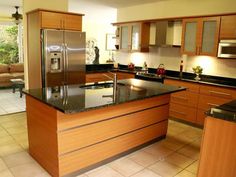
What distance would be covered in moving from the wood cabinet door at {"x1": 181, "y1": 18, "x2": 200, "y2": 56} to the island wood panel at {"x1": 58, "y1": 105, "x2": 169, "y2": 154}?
1758 millimetres

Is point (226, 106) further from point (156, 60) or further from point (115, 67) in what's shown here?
point (115, 67)

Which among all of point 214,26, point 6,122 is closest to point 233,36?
point 214,26

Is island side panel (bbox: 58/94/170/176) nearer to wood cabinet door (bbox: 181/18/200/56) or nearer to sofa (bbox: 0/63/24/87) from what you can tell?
wood cabinet door (bbox: 181/18/200/56)

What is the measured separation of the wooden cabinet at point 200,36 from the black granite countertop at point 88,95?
5.02 ft

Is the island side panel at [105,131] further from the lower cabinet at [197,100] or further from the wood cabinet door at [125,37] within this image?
the wood cabinet door at [125,37]

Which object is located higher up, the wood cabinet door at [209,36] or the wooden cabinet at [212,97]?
the wood cabinet door at [209,36]

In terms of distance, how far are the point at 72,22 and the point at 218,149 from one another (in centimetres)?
372

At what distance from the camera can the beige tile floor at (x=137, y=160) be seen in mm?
2756

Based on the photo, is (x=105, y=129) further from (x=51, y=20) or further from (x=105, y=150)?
(x=51, y=20)

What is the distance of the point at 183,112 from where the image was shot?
4.65 m

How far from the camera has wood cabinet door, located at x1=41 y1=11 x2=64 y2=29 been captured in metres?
4.21

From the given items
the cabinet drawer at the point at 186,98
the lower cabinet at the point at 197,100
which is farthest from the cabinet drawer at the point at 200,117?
the cabinet drawer at the point at 186,98

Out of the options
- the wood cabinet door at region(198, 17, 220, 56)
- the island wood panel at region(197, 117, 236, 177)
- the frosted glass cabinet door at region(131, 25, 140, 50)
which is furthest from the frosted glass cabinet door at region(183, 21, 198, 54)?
the island wood panel at region(197, 117, 236, 177)

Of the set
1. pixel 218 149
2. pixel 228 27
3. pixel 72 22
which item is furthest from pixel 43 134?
pixel 228 27
